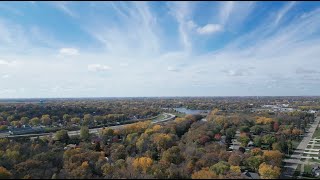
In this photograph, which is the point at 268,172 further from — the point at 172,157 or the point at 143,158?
the point at 143,158

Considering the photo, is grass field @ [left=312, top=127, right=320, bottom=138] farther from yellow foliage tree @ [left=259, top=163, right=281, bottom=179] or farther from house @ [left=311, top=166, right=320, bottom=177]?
yellow foliage tree @ [left=259, top=163, right=281, bottom=179]

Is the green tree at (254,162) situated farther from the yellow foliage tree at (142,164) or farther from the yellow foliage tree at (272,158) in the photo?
the yellow foliage tree at (142,164)

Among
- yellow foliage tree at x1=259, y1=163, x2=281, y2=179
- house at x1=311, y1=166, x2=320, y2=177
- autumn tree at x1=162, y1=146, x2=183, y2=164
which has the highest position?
autumn tree at x1=162, y1=146, x2=183, y2=164

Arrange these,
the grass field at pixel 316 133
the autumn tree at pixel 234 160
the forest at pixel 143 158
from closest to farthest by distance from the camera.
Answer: the forest at pixel 143 158 → the autumn tree at pixel 234 160 → the grass field at pixel 316 133

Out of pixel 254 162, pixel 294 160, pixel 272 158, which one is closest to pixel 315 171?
pixel 272 158

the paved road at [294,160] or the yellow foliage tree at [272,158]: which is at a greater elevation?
the yellow foliage tree at [272,158]

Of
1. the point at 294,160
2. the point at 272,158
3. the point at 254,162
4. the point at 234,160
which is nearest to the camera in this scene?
the point at 234,160

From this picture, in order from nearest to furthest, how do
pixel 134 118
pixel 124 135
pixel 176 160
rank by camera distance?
pixel 176 160, pixel 124 135, pixel 134 118

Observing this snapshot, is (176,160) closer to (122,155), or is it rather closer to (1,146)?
(122,155)

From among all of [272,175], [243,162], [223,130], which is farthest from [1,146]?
[223,130]

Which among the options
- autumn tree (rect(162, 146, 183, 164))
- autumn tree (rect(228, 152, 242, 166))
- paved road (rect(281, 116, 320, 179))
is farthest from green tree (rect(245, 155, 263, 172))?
autumn tree (rect(162, 146, 183, 164))

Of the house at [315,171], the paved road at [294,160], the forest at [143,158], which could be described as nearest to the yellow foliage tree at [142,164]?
the forest at [143,158]
